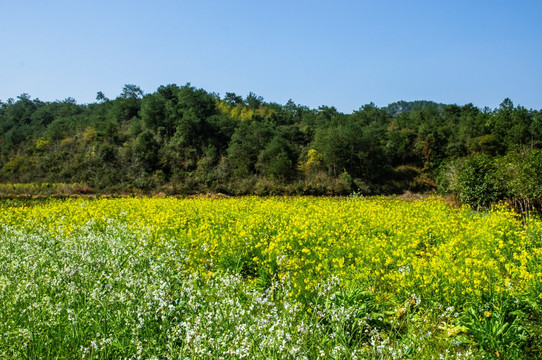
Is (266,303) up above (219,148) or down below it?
below

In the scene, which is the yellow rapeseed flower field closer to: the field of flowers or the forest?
the field of flowers

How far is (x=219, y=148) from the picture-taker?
52969 millimetres

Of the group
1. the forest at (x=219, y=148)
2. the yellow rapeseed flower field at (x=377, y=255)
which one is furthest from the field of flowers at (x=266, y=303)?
the forest at (x=219, y=148)

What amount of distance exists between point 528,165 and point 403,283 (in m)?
16.3

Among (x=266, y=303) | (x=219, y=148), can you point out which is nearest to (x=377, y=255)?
(x=266, y=303)

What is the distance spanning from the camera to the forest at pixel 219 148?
135ft

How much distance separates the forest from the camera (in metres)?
41.2

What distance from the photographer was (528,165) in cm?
1731

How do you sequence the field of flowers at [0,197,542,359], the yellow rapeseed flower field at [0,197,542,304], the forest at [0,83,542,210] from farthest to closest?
the forest at [0,83,542,210]
the yellow rapeseed flower field at [0,197,542,304]
the field of flowers at [0,197,542,359]

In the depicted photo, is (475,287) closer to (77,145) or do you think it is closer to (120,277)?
(120,277)

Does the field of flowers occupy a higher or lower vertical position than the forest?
lower

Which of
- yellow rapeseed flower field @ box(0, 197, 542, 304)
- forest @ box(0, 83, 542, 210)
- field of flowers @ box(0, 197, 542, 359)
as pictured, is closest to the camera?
field of flowers @ box(0, 197, 542, 359)

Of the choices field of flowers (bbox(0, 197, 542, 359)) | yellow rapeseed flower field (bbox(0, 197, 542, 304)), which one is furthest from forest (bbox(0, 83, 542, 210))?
field of flowers (bbox(0, 197, 542, 359))

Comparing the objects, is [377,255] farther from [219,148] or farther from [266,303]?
[219,148]
